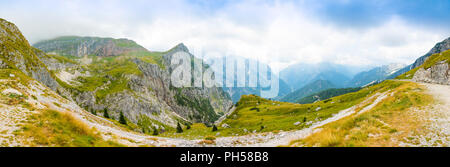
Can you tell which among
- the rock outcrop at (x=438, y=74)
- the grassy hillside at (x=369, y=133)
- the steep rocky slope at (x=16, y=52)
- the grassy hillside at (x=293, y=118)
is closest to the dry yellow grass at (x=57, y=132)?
the grassy hillside at (x=369, y=133)

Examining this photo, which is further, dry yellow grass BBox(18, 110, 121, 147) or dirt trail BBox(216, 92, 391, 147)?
dirt trail BBox(216, 92, 391, 147)

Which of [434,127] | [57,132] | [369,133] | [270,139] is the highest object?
[434,127]

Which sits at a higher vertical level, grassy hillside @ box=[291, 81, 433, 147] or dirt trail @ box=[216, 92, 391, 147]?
grassy hillside @ box=[291, 81, 433, 147]

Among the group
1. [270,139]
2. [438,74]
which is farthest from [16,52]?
[438,74]

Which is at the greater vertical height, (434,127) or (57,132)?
(434,127)

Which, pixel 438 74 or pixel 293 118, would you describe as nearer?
pixel 293 118

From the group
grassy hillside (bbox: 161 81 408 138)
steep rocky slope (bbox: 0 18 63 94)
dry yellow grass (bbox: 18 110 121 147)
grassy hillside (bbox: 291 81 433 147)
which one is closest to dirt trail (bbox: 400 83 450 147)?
grassy hillside (bbox: 291 81 433 147)

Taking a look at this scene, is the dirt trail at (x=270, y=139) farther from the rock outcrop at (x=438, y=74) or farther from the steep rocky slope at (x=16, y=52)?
the steep rocky slope at (x=16, y=52)

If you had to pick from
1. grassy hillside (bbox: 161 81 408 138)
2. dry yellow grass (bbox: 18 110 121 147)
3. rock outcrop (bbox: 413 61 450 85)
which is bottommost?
grassy hillside (bbox: 161 81 408 138)

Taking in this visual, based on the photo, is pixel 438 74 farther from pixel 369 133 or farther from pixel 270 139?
pixel 369 133

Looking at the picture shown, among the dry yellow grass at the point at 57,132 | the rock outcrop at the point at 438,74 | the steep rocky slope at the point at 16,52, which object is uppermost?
the steep rocky slope at the point at 16,52

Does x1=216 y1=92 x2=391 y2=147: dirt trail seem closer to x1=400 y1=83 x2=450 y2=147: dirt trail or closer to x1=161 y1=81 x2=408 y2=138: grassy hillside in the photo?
x1=400 y1=83 x2=450 y2=147: dirt trail

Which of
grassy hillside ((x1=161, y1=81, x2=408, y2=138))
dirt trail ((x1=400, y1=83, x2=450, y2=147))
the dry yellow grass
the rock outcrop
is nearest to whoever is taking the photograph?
dirt trail ((x1=400, y1=83, x2=450, y2=147))
